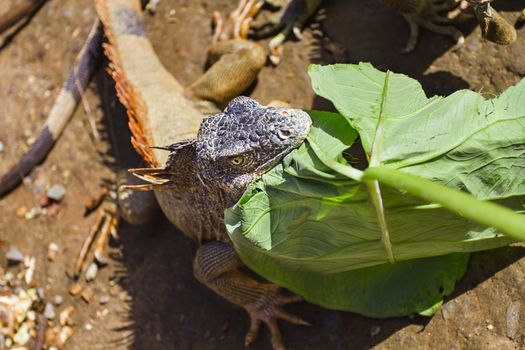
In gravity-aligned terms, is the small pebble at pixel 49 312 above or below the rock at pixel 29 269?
below

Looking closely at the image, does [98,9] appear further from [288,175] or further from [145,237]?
[288,175]

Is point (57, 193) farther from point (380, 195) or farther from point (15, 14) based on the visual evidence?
point (380, 195)

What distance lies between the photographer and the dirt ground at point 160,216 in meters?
3.12

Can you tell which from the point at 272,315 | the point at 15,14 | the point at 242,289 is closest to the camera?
the point at 272,315

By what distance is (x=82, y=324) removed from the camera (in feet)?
13.8

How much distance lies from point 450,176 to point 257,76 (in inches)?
80.1

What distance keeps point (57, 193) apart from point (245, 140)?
7.13 ft

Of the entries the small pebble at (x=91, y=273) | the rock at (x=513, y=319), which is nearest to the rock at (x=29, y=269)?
the small pebble at (x=91, y=273)

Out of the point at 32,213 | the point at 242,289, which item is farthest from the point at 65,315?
the point at 242,289

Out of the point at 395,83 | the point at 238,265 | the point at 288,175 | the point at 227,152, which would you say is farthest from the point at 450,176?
the point at 238,265

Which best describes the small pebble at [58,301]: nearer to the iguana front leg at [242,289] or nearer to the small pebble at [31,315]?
the small pebble at [31,315]

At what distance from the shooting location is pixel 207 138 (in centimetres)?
313

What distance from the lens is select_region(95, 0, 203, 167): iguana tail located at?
3.86 metres

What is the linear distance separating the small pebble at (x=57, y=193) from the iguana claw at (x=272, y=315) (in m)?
1.79
